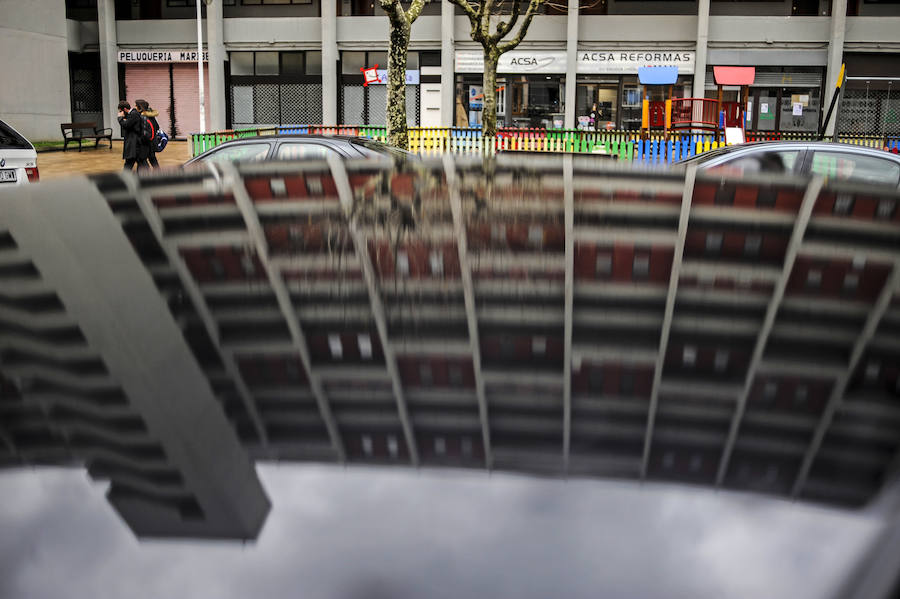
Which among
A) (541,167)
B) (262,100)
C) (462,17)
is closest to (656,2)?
(462,17)

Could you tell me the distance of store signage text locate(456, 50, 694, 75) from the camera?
110 ft

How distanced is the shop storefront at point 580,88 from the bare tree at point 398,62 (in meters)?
16.4

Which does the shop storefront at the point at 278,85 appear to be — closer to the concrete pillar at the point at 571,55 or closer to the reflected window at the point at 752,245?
the concrete pillar at the point at 571,55

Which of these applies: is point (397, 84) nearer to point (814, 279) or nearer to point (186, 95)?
point (814, 279)

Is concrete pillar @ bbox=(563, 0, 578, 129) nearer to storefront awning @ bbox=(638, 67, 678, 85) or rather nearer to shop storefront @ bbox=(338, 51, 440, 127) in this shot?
storefront awning @ bbox=(638, 67, 678, 85)

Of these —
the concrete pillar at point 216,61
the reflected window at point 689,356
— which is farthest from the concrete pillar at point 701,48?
the reflected window at point 689,356

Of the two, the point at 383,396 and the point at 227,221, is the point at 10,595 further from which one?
the point at 227,221

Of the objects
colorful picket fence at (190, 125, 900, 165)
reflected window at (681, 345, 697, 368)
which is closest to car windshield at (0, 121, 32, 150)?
colorful picket fence at (190, 125, 900, 165)

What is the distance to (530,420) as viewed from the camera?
0.89 m

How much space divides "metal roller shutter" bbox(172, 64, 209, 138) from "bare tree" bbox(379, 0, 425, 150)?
2240 cm

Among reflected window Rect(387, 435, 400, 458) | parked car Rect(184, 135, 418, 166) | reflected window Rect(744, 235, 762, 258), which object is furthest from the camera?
parked car Rect(184, 135, 418, 166)

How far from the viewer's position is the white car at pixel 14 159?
10.7 meters

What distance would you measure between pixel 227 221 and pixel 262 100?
37.4m

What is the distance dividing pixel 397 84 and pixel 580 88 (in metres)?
17.9
